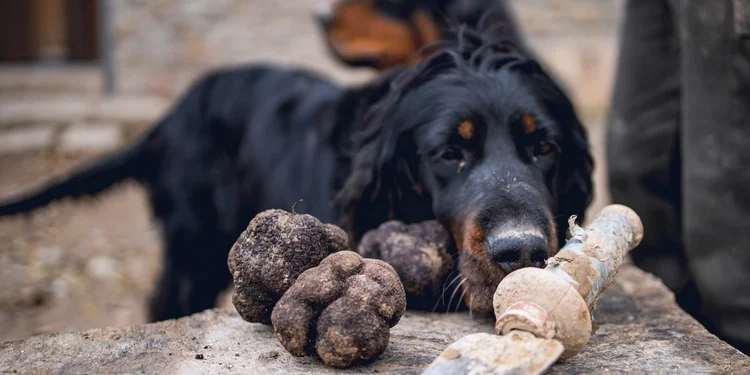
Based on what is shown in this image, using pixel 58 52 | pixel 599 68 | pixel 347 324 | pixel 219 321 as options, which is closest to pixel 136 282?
pixel 219 321

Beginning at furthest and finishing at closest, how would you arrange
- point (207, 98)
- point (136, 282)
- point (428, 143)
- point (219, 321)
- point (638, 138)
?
1. point (136, 282)
2. point (207, 98)
3. point (638, 138)
4. point (428, 143)
5. point (219, 321)

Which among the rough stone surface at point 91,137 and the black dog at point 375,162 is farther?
the rough stone surface at point 91,137

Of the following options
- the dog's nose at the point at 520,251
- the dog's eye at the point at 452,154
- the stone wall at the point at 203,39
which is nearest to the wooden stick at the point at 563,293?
the dog's nose at the point at 520,251

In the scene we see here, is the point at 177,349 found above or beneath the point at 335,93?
beneath

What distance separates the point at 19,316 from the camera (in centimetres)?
438

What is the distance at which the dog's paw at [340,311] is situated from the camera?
169cm

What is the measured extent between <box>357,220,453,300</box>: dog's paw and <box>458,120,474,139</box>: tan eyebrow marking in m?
0.31

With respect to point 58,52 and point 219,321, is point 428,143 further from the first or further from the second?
point 58,52

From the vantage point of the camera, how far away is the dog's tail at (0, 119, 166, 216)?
350 cm

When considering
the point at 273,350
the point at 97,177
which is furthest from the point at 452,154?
the point at 97,177

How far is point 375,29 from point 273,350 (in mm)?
2752

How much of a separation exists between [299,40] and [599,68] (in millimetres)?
3579

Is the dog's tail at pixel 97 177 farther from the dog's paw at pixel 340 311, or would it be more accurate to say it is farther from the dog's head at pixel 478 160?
the dog's paw at pixel 340 311

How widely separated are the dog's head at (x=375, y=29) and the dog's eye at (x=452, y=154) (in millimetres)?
1928
